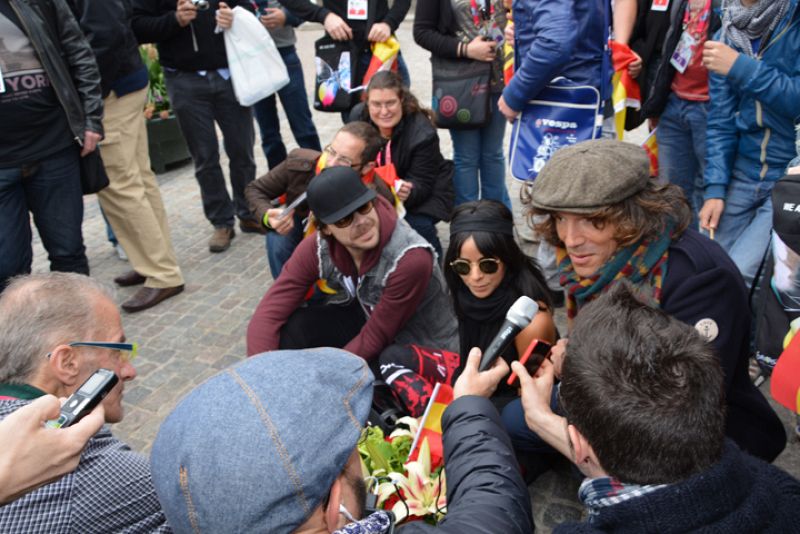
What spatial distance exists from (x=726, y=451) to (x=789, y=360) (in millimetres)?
627

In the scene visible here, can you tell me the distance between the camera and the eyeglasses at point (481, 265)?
2822 mm

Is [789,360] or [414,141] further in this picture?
[414,141]

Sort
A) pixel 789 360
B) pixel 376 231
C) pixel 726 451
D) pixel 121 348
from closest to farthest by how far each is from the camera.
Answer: pixel 726 451 → pixel 789 360 → pixel 121 348 → pixel 376 231

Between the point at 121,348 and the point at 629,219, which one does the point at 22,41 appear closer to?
the point at 121,348

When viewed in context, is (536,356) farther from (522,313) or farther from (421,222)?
(421,222)

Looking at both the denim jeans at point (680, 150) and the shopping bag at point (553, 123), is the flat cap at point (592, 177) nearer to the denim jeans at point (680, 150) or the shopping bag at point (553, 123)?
the shopping bag at point (553, 123)

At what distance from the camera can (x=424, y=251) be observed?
10.4 feet

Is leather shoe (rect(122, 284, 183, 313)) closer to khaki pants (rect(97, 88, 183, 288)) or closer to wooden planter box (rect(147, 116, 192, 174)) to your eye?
khaki pants (rect(97, 88, 183, 288))

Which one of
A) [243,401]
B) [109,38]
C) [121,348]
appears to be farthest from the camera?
[109,38]

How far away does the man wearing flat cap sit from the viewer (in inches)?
86.2

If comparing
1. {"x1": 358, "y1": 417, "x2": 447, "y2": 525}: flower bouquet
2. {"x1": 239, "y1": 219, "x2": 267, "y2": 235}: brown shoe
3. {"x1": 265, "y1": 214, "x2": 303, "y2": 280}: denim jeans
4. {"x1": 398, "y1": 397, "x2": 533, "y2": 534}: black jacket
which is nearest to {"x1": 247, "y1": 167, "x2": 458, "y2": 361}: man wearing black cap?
{"x1": 265, "y1": 214, "x2": 303, "y2": 280}: denim jeans

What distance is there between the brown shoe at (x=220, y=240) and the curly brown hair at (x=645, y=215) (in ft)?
12.7

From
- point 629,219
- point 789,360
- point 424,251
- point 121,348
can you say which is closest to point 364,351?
point 424,251

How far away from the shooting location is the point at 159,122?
720 centimetres
